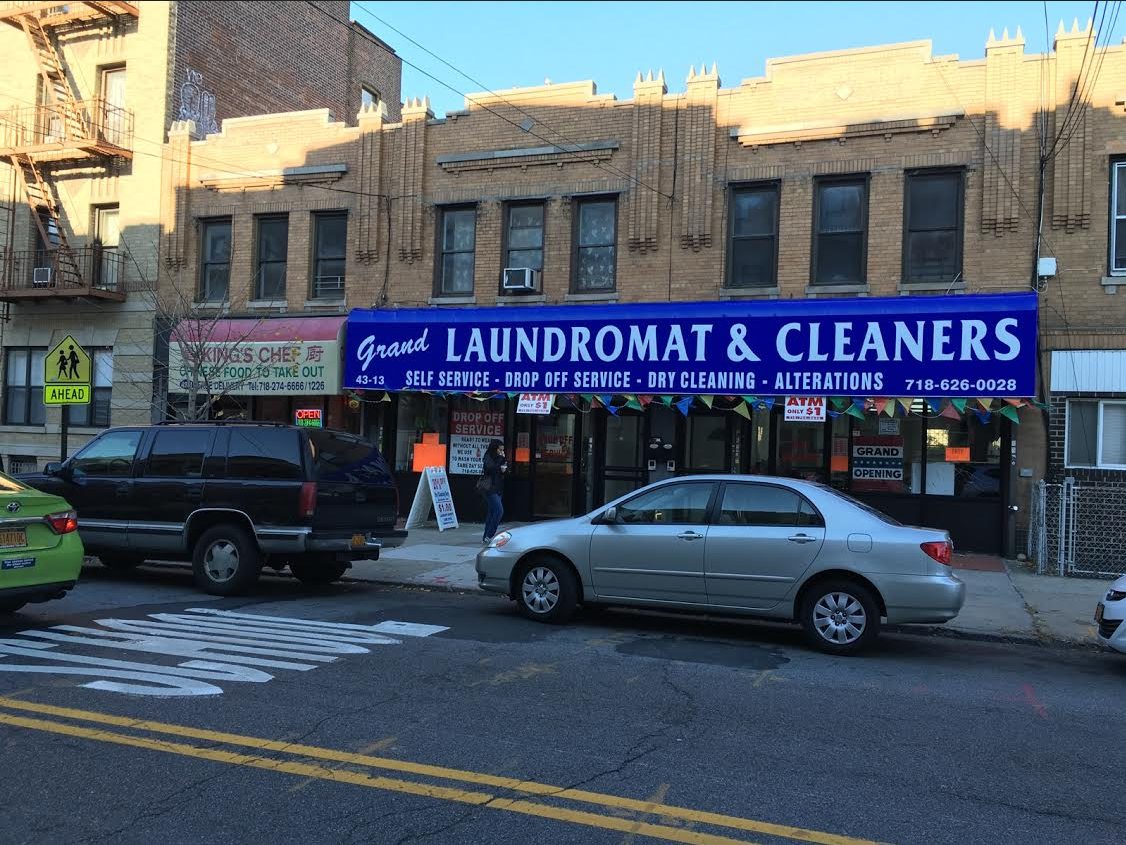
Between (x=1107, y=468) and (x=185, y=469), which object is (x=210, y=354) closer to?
(x=185, y=469)

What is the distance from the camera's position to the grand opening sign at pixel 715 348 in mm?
13477

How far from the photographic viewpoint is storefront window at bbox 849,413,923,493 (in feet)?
48.2

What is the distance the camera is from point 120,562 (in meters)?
12.4

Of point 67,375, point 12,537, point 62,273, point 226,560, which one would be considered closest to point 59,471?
point 226,560

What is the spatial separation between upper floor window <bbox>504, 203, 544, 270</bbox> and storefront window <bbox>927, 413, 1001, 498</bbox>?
25.0 ft

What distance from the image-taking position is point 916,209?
14.8 m

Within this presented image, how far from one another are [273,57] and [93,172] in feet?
18.5

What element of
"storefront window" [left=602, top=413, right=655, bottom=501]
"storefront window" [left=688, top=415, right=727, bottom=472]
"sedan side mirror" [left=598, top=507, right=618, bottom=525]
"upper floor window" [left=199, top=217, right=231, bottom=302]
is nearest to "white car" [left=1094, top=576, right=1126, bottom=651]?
"sedan side mirror" [left=598, top=507, right=618, bottom=525]

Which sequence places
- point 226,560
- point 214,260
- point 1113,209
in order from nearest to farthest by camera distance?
point 226,560
point 1113,209
point 214,260

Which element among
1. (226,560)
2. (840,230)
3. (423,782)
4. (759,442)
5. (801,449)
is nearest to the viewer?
(423,782)

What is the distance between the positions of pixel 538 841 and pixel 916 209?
13.4m

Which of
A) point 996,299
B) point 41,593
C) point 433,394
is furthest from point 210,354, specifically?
point 996,299

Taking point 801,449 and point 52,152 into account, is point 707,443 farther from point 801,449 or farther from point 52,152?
point 52,152

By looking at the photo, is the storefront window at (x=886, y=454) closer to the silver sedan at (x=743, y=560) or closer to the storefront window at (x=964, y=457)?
the storefront window at (x=964, y=457)
